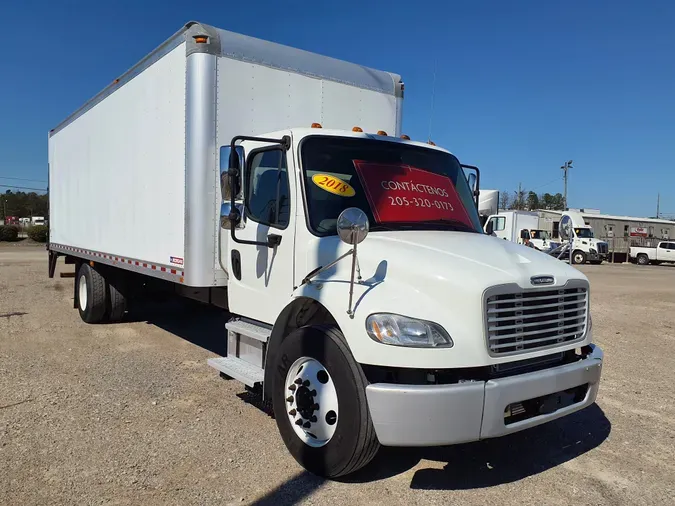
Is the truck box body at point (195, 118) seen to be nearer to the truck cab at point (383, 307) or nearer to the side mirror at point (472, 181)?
the truck cab at point (383, 307)

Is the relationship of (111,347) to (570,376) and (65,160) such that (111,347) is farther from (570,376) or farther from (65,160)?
(570,376)

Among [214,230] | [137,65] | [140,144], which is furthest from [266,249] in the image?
[137,65]

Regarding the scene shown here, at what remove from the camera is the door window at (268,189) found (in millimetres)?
4445

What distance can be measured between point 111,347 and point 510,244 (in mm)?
5566

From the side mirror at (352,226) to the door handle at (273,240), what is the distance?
4.04 ft

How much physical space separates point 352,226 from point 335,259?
0.71 m

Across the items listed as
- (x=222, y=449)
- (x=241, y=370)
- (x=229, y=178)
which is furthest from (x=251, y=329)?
(x=229, y=178)

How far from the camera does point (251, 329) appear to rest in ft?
15.9

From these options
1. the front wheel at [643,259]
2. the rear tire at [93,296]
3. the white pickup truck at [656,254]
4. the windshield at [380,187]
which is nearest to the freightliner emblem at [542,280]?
the windshield at [380,187]

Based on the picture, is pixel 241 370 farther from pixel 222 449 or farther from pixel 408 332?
pixel 408 332

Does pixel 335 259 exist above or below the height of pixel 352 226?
below

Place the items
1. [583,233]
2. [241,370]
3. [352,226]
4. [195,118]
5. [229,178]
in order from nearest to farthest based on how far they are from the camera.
Answer: 1. [352,226]
2. [229,178]
3. [241,370]
4. [195,118]
5. [583,233]

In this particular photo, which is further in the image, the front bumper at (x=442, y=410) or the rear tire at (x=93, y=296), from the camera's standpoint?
the rear tire at (x=93, y=296)

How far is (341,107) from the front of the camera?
618 centimetres
